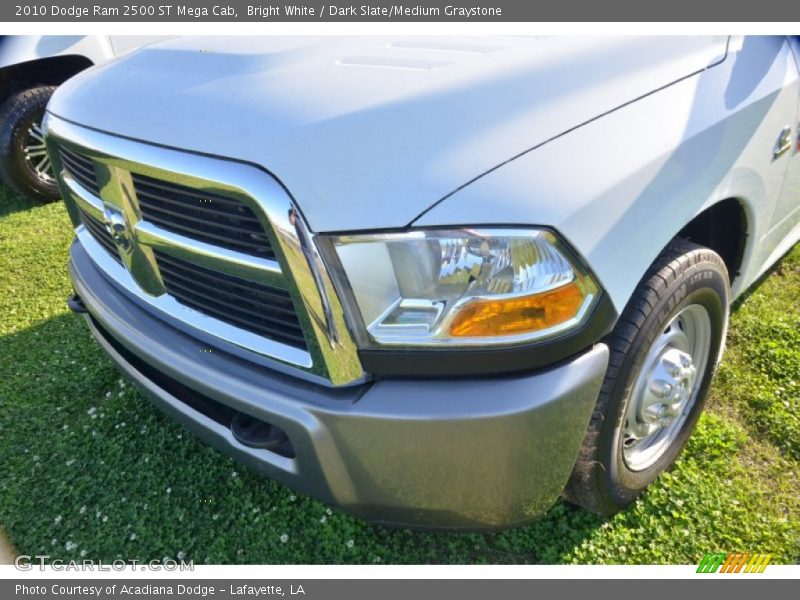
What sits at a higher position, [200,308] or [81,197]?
[81,197]

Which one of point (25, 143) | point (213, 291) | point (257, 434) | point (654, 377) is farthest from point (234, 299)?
point (25, 143)

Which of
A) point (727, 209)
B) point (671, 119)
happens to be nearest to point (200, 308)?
point (671, 119)

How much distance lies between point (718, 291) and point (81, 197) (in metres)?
2.21

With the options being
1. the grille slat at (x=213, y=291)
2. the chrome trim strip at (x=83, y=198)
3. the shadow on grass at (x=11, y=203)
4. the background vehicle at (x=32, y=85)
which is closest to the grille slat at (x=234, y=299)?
the grille slat at (x=213, y=291)

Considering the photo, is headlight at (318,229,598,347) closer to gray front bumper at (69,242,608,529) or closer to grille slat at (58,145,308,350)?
gray front bumper at (69,242,608,529)

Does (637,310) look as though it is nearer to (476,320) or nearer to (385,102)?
A: (476,320)

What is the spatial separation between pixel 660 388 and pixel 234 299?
1372 millimetres

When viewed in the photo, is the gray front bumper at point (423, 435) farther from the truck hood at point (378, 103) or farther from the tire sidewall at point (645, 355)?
the truck hood at point (378, 103)

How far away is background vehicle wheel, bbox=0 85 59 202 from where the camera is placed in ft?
16.4

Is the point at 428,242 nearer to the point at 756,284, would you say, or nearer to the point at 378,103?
the point at 378,103

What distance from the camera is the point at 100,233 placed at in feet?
7.37

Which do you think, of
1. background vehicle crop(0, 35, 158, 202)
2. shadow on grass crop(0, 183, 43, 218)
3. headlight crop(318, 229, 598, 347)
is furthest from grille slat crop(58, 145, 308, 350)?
shadow on grass crop(0, 183, 43, 218)

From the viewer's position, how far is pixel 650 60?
178 centimetres

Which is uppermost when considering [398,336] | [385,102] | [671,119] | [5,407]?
[385,102]
